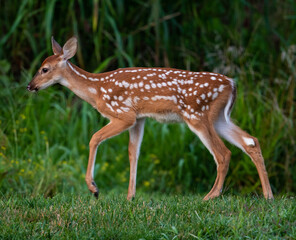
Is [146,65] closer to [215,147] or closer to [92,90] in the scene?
[92,90]

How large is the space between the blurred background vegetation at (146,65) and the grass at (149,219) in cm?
198

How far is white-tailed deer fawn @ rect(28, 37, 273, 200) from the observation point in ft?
18.1

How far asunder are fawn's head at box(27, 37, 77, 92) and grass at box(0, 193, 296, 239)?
1.41m

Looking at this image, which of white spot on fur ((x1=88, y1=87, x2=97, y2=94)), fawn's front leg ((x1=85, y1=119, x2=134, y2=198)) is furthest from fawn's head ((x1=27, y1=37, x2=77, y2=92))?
fawn's front leg ((x1=85, y1=119, x2=134, y2=198))

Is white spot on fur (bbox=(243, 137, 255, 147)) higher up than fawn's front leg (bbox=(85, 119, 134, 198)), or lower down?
lower down

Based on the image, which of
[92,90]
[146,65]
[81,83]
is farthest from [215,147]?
[146,65]

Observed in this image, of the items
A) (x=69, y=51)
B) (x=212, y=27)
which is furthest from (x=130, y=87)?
(x=212, y=27)

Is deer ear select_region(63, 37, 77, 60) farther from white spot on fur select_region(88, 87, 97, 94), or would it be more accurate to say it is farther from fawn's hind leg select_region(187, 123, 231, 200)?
fawn's hind leg select_region(187, 123, 231, 200)

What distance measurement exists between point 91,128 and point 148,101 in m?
2.92

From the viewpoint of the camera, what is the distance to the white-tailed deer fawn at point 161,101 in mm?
5516

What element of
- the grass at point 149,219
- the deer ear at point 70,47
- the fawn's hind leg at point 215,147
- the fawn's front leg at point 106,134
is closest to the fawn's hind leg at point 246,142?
the fawn's hind leg at point 215,147

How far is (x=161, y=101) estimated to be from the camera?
18.5 ft

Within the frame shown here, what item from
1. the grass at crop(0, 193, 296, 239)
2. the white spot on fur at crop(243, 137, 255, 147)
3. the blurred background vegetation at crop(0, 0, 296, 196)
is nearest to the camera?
the grass at crop(0, 193, 296, 239)

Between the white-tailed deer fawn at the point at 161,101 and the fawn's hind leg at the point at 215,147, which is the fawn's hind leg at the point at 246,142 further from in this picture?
the fawn's hind leg at the point at 215,147
